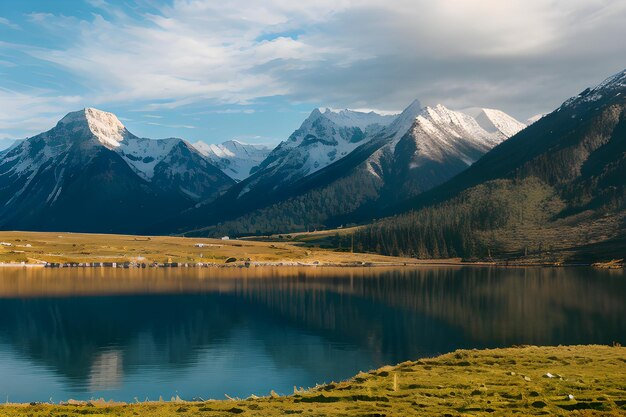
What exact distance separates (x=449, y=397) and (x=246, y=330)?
73.6m

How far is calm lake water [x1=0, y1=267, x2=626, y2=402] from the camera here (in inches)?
2840

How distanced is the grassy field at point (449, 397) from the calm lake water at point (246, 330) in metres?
19.6

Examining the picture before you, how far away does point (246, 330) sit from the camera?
11019cm

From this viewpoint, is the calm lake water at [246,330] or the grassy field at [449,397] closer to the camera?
the grassy field at [449,397]

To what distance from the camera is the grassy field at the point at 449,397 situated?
36.4m

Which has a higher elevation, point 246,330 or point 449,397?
point 449,397

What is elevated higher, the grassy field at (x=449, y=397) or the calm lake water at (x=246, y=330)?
the grassy field at (x=449, y=397)

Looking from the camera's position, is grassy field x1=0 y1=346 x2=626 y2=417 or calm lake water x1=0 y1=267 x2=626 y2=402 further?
calm lake water x1=0 y1=267 x2=626 y2=402

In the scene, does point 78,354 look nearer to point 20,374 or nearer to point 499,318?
point 20,374

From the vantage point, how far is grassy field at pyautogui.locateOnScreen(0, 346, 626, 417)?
119ft

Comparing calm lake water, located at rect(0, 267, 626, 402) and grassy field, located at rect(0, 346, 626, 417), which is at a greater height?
grassy field, located at rect(0, 346, 626, 417)

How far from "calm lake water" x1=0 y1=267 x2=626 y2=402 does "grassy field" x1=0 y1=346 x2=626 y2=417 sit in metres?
19.6

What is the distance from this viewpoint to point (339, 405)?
39.7 m

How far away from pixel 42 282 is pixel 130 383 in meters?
130
